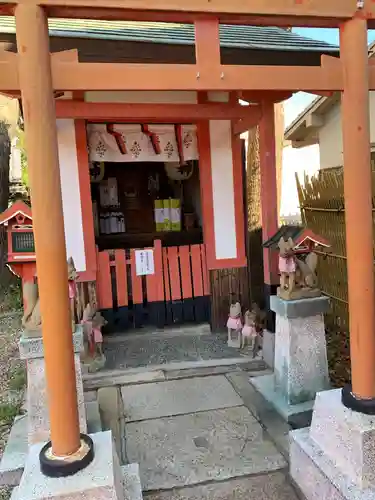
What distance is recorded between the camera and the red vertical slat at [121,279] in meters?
6.36

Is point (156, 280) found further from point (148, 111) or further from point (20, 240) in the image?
point (20, 240)

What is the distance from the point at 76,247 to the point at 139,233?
2113 millimetres

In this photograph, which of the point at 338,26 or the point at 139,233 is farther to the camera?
the point at 139,233

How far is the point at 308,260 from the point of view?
425 cm

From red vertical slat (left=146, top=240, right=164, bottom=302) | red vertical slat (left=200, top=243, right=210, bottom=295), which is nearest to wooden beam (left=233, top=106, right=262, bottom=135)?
red vertical slat (left=200, top=243, right=210, bottom=295)

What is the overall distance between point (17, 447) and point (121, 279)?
3.07 meters

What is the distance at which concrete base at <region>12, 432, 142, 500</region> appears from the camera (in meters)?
2.34

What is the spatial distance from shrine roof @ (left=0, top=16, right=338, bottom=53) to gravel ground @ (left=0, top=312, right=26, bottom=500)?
378cm

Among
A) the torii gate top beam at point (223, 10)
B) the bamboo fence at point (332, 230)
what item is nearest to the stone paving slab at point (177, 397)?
the bamboo fence at point (332, 230)

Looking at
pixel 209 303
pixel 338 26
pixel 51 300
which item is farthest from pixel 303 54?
pixel 51 300

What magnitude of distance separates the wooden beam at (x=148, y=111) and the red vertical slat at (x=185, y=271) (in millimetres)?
1958

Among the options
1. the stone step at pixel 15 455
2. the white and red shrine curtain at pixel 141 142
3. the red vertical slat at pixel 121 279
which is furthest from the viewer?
the red vertical slat at pixel 121 279

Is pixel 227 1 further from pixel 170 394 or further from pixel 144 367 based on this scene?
pixel 144 367

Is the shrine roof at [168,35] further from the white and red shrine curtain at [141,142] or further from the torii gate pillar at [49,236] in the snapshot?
the torii gate pillar at [49,236]
